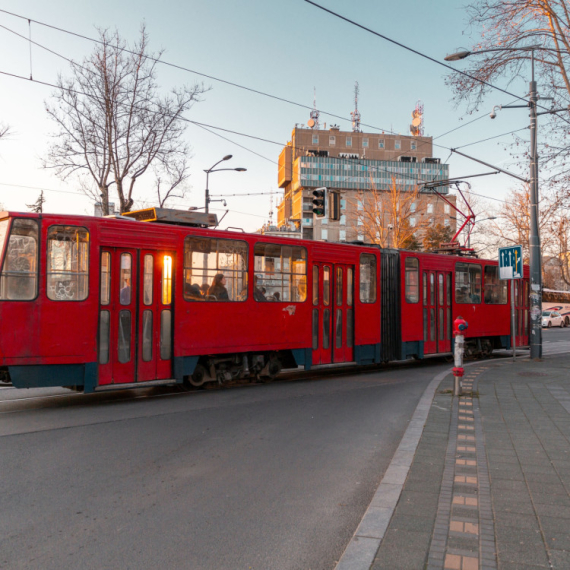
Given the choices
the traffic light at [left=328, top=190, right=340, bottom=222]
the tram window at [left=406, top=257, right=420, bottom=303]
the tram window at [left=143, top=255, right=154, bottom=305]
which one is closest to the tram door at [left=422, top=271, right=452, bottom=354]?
the tram window at [left=406, top=257, right=420, bottom=303]

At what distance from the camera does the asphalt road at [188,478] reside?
3775mm

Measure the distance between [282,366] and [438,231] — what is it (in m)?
55.0

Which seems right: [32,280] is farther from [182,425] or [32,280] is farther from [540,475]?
[540,475]

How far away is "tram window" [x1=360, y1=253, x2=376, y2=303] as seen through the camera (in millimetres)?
13727

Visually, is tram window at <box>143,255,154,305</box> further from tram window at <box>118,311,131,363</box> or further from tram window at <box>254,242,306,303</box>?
tram window at <box>254,242,306,303</box>

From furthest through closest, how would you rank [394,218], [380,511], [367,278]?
[394,218], [367,278], [380,511]

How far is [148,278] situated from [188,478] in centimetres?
504

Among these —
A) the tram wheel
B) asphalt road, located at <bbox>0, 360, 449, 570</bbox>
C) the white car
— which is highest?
the white car

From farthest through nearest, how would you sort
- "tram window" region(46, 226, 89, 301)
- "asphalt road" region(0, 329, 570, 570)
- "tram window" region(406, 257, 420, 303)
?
"tram window" region(406, 257, 420, 303)
"tram window" region(46, 226, 89, 301)
"asphalt road" region(0, 329, 570, 570)

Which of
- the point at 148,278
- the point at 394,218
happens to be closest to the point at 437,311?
the point at 148,278

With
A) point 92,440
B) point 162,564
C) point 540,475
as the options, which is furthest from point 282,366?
point 162,564

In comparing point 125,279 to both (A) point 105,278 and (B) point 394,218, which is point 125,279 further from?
(B) point 394,218

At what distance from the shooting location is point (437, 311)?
15961 millimetres

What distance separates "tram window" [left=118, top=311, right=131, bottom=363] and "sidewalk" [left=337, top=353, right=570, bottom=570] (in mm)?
4742
